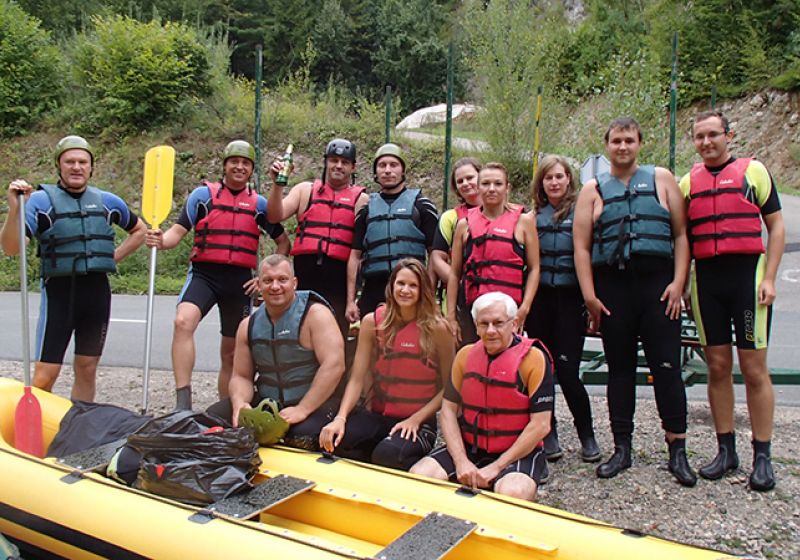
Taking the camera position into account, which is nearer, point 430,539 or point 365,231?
point 430,539

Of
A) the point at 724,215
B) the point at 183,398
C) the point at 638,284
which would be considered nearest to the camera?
the point at 724,215

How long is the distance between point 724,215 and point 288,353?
2.31 m

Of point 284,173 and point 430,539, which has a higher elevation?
point 284,173

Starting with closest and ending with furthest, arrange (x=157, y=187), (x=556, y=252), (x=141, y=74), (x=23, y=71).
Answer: (x=556, y=252) → (x=157, y=187) → (x=141, y=74) → (x=23, y=71)

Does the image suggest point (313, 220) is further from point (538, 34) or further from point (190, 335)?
point (538, 34)

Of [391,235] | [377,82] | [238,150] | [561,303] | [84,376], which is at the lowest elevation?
[84,376]

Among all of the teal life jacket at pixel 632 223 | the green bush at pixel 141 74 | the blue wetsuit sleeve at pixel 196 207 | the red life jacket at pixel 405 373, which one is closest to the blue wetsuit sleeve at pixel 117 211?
the blue wetsuit sleeve at pixel 196 207

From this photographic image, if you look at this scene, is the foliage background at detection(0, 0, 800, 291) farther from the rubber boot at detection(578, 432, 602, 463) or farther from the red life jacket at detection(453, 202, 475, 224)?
the rubber boot at detection(578, 432, 602, 463)

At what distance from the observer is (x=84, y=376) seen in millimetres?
4551

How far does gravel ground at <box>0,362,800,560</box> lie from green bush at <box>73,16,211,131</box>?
13.7 meters

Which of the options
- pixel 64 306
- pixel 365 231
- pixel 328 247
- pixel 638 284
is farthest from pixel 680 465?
pixel 64 306

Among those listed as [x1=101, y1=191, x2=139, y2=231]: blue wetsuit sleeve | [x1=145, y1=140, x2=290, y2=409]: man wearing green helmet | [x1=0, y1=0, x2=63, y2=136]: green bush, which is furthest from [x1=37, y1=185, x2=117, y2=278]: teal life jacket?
[x1=0, y1=0, x2=63, y2=136]: green bush

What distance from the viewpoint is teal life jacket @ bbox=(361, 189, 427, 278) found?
15.1 feet

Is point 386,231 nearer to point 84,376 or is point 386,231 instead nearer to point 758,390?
point 84,376
